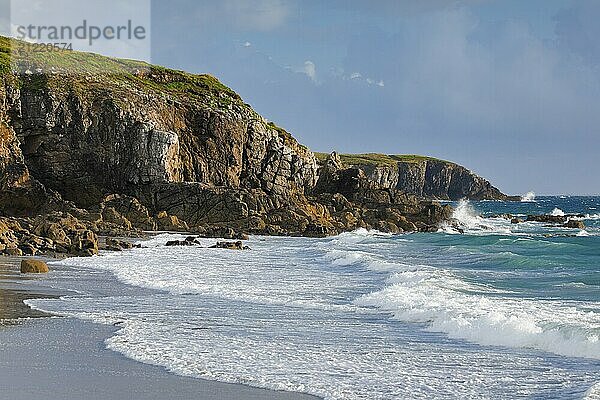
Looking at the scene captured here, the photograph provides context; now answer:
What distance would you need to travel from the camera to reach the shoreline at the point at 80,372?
33.4ft

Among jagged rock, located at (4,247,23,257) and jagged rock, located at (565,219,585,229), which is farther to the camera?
jagged rock, located at (565,219,585,229)

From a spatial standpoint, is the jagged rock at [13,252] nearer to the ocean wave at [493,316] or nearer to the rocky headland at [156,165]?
the rocky headland at [156,165]

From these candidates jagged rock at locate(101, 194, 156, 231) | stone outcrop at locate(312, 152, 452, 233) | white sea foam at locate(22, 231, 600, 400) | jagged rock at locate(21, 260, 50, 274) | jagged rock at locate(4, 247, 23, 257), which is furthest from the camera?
stone outcrop at locate(312, 152, 452, 233)

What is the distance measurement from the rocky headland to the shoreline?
29011 mm

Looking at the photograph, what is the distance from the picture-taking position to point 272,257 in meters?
37.0

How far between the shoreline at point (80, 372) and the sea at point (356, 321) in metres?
0.41

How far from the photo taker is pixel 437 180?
609 ft

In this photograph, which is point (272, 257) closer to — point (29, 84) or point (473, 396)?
point (473, 396)

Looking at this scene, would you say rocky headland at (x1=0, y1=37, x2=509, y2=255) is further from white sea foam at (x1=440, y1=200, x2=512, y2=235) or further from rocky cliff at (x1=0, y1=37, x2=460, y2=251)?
white sea foam at (x1=440, y1=200, x2=512, y2=235)

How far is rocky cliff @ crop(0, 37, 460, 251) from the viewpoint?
5738 centimetres

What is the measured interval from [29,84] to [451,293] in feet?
169

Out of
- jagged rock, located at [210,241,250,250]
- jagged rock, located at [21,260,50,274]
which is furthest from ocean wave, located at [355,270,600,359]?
jagged rock, located at [210,241,250,250]

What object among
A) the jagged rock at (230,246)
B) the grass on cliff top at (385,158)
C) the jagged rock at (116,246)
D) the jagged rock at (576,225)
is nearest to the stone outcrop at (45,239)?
the jagged rock at (116,246)

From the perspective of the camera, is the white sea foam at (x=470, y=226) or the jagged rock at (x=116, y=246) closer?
the jagged rock at (x=116, y=246)
